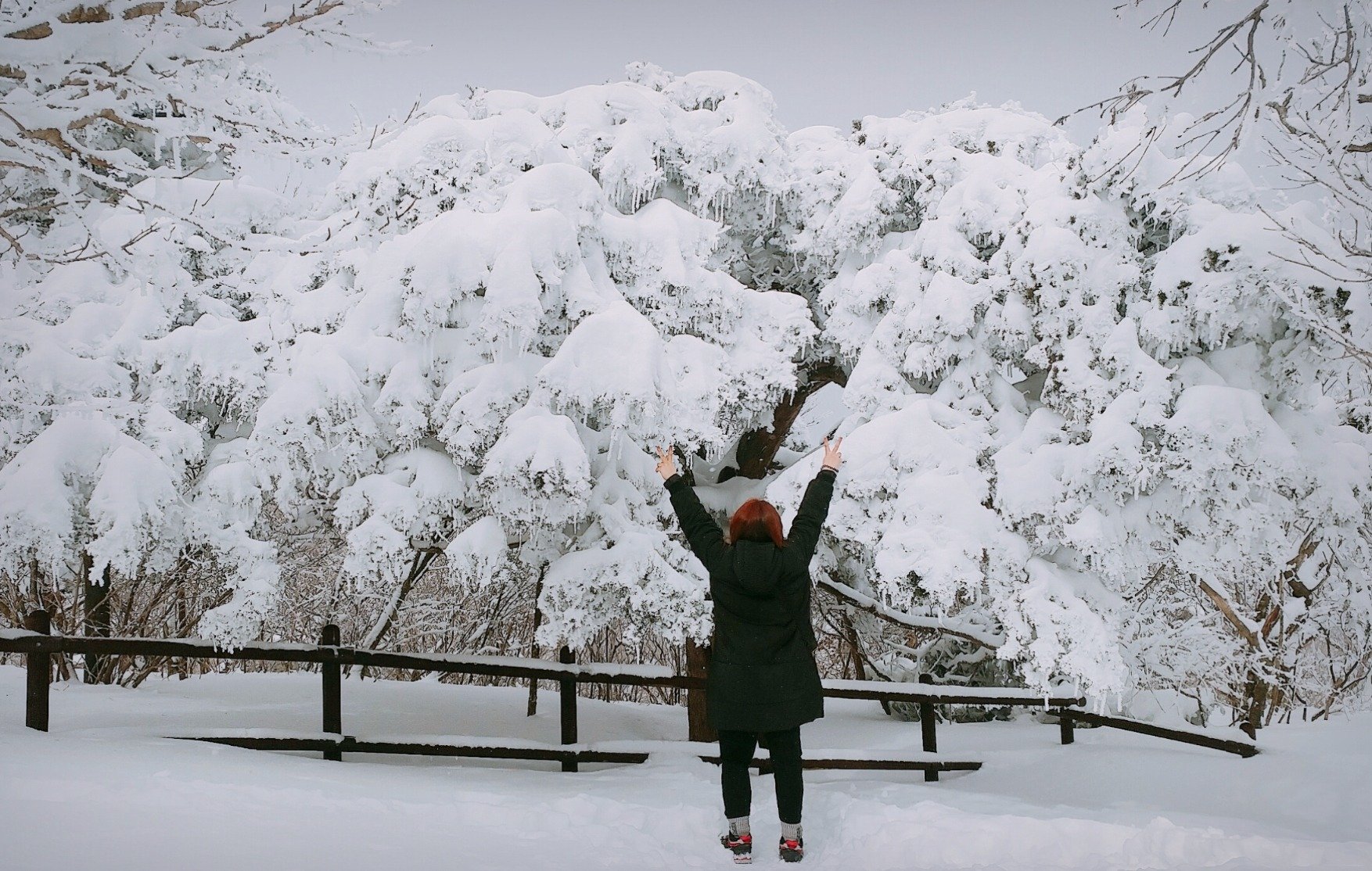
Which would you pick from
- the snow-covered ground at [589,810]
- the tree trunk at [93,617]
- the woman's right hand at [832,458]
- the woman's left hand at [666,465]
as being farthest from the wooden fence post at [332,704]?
the woman's right hand at [832,458]

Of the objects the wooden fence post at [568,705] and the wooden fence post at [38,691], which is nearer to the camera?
the wooden fence post at [38,691]

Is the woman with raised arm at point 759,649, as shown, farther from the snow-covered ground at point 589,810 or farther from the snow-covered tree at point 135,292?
the snow-covered tree at point 135,292

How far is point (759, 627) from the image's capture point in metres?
4.26

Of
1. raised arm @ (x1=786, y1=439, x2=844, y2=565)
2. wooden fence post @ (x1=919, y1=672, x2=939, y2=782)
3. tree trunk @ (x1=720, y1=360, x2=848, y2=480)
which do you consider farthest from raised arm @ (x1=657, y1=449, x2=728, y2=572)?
tree trunk @ (x1=720, y1=360, x2=848, y2=480)

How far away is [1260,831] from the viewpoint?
445 centimetres

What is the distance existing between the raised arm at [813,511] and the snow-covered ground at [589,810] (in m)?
1.44

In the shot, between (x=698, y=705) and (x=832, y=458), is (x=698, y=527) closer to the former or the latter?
(x=832, y=458)

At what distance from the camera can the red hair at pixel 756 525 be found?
428 centimetres

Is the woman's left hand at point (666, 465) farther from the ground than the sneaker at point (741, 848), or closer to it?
farther from the ground

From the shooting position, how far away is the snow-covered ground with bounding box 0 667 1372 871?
12.1ft

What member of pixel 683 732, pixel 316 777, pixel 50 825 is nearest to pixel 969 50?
pixel 316 777

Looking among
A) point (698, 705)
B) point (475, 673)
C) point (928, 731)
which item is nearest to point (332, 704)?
point (475, 673)

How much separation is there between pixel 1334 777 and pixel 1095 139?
15.7ft

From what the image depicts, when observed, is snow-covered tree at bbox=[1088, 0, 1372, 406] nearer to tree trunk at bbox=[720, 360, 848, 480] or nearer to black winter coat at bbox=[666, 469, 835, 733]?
black winter coat at bbox=[666, 469, 835, 733]
